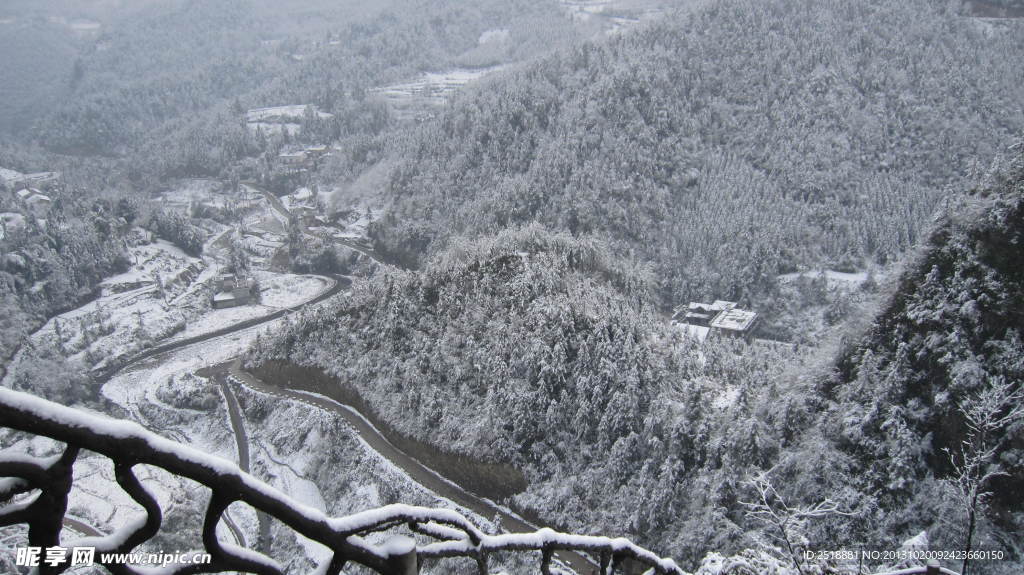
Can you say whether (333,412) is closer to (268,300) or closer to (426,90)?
(268,300)

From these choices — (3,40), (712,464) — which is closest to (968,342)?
(712,464)

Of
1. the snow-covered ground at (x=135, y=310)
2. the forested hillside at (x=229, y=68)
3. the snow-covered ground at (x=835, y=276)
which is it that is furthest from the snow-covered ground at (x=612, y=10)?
the snow-covered ground at (x=135, y=310)

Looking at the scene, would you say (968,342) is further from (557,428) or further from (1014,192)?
(557,428)

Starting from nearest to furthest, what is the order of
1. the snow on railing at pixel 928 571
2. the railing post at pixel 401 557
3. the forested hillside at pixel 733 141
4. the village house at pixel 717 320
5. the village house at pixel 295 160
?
the railing post at pixel 401 557
the snow on railing at pixel 928 571
the village house at pixel 717 320
the forested hillside at pixel 733 141
the village house at pixel 295 160

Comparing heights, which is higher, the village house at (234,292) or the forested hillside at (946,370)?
the forested hillside at (946,370)

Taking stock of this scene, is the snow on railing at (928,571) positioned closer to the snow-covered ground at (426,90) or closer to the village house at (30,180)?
the snow-covered ground at (426,90)

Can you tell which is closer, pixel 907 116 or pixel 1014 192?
pixel 1014 192
